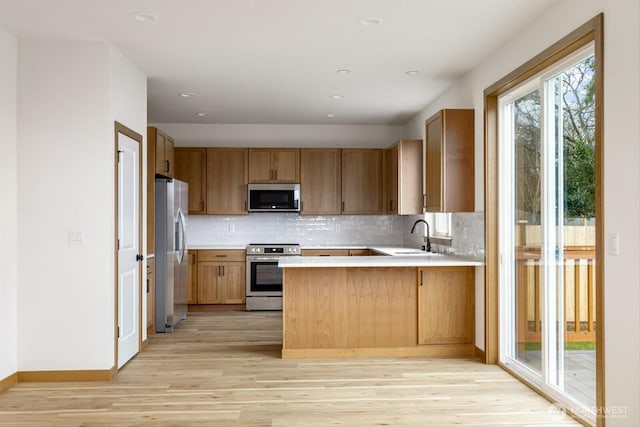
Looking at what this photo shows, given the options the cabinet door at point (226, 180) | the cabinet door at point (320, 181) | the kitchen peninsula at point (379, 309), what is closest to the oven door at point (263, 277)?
the cabinet door at point (226, 180)

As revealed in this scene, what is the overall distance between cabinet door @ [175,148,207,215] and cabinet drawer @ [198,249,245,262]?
60cm

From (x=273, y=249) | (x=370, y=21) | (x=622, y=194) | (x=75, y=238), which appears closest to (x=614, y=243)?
(x=622, y=194)

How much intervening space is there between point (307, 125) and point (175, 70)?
10.5 feet

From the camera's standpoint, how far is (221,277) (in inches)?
291

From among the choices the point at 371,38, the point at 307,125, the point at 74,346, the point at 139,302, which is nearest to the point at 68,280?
the point at 74,346

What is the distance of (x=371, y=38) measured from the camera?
4.15 metres

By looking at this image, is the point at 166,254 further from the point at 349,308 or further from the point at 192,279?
the point at 349,308

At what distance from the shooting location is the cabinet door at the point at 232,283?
7.39 meters

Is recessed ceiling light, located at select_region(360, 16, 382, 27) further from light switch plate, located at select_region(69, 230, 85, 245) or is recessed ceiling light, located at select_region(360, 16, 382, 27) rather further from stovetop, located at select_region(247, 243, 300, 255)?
stovetop, located at select_region(247, 243, 300, 255)

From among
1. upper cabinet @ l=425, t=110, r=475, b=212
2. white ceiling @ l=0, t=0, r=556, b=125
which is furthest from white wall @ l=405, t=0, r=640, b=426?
upper cabinet @ l=425, t=110, r=475, b=212

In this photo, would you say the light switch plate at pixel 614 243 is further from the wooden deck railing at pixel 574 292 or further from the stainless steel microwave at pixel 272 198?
the stainless steel microwave at pixel 272 198

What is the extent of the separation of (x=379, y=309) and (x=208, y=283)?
319 centimetres

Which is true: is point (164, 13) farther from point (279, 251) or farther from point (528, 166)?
point (279, 251)

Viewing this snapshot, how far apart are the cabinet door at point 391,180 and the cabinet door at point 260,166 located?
1590mm
